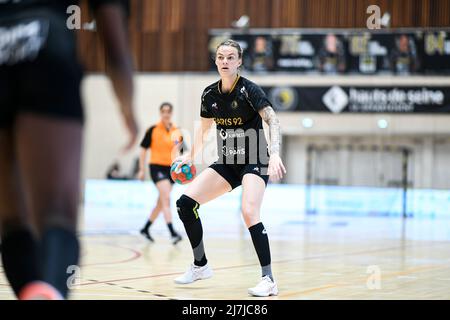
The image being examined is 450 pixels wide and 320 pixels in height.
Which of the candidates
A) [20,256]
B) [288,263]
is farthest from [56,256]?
[288,263]

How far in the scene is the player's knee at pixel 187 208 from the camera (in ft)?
23.1

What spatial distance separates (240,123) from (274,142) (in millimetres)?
639

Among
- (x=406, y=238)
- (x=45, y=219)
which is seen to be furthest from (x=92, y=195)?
(x=45, y=219)

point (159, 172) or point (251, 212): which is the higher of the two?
point (251, 212)

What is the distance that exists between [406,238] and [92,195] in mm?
11461

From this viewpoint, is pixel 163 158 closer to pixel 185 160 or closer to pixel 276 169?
pixel 185 160

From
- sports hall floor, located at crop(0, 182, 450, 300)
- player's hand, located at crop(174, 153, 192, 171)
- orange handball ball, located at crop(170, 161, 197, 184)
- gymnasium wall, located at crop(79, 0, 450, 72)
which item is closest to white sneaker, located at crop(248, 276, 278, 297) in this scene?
sports hall floor, located at crop(0, 182, 450, 300)

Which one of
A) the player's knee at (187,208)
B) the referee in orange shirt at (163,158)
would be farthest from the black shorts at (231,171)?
the referee in orange shirt at (163,158)

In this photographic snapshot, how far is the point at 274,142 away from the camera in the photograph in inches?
249

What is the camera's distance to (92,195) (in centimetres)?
2319

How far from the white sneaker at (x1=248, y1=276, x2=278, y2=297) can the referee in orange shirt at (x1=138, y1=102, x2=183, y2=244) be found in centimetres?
565

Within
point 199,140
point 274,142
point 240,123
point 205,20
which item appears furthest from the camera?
point 205,20

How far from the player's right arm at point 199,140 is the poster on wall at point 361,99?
57.4 feet

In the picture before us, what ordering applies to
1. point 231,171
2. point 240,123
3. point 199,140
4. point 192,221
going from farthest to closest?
point 199,140 < point 192,221 < point 231,171 < point 240,123
